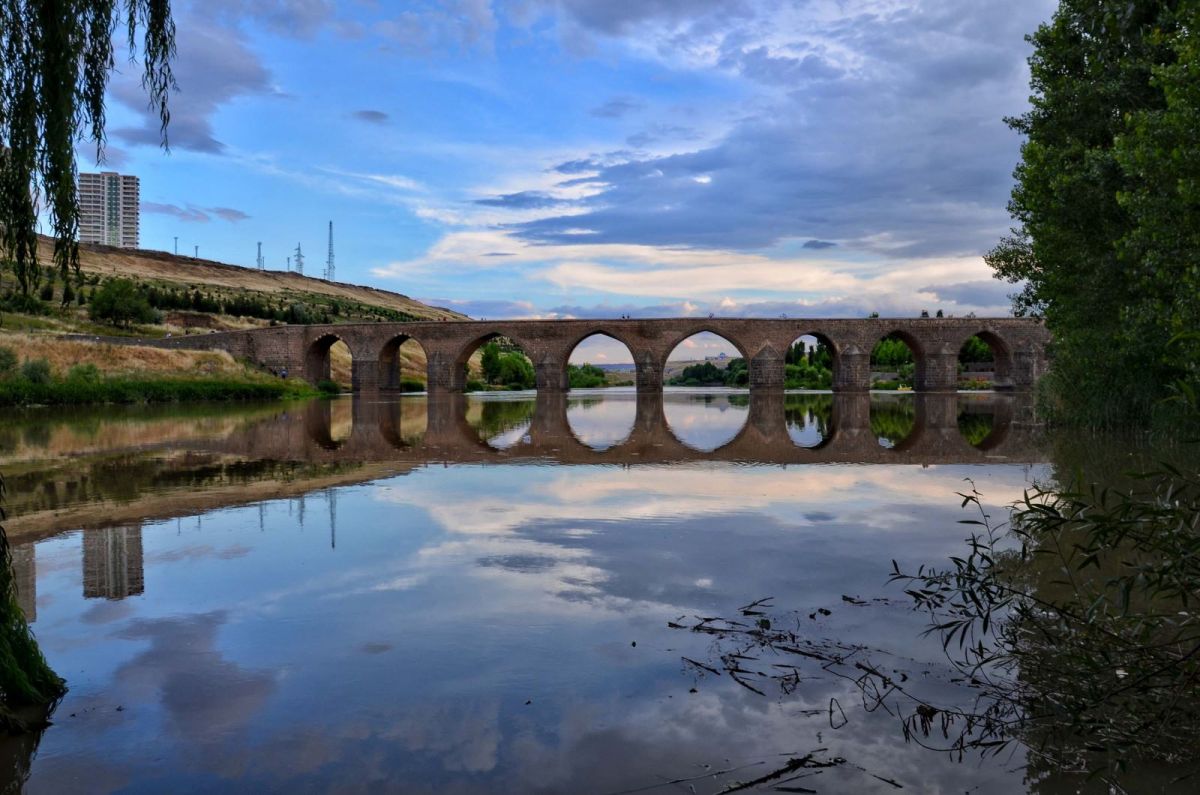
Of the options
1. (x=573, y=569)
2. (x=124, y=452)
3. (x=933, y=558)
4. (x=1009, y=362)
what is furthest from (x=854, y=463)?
(x=1009, y=362)

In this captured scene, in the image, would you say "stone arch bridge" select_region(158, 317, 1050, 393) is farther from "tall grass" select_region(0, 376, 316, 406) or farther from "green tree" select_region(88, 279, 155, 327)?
"green tree" select_region(88, 279, 155, 327)

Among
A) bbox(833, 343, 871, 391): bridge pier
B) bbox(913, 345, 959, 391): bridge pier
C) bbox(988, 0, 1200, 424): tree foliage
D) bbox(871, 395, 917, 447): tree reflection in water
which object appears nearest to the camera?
bbox(988, 0, 1200, 424): tree foliage

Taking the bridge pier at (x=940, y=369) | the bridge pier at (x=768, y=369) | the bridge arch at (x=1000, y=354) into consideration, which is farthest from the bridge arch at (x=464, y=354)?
the bridge arch at (x=1000, y=354)

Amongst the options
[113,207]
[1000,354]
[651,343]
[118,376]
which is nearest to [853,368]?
[1000,354]

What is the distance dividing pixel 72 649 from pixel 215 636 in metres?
0.75

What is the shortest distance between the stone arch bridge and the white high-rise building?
12926 cm

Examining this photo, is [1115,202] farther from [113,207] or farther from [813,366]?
[113,207]

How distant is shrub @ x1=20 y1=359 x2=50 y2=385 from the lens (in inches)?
1357

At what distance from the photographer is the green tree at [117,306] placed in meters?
58.7

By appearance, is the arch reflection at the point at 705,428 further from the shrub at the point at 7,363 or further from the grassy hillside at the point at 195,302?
the shrub at the point at 7,363

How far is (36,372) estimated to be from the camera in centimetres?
3469

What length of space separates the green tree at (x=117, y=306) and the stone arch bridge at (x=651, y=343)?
369 inches

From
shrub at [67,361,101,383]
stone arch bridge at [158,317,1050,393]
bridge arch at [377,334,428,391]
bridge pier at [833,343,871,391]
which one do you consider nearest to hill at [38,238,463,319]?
bridge arch at [377,334,428,391]

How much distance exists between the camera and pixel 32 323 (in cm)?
4969
